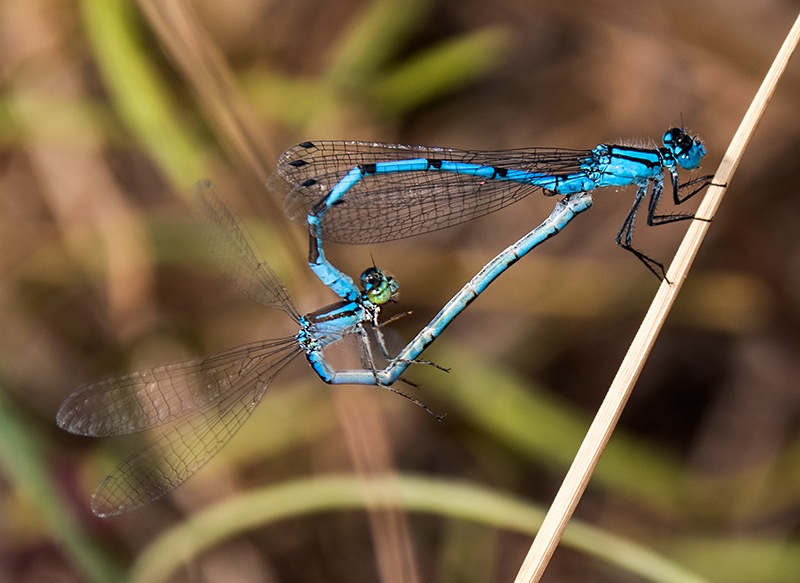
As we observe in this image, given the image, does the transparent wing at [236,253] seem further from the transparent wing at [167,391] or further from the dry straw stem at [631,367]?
the dry straw stem at [631,367]

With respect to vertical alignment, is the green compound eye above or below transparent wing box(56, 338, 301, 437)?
above

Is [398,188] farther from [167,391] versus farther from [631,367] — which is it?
[631,367]

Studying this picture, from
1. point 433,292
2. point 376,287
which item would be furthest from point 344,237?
point 433,292

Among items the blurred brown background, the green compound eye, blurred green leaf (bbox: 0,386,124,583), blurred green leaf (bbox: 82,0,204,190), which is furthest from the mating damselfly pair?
blurred green leaf (bbox: 82,0,204,190)

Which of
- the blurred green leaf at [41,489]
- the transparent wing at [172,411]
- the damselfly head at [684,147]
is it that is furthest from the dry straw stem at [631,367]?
the blurred green leaf at [41,489]

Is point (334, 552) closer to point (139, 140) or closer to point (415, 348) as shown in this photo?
point (415, 348)

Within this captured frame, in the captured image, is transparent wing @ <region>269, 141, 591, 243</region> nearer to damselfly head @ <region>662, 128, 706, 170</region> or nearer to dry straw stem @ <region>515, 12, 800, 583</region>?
damselfly head @ <region>662, 128, 706, 170</region>
